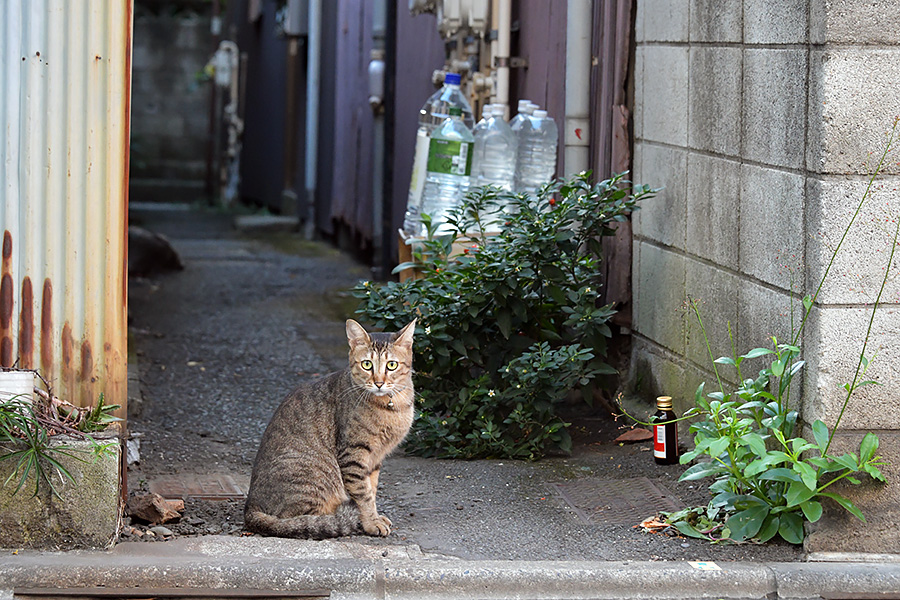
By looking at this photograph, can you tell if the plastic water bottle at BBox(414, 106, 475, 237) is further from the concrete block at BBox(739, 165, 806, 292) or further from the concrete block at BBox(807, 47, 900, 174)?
the concrete block at BBox(807, 47, 900, 174)

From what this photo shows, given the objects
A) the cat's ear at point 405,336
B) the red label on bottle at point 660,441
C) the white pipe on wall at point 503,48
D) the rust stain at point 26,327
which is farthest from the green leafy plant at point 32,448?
the white pipe on wall at point 503,48

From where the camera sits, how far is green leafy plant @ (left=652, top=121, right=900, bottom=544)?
12.2 ft

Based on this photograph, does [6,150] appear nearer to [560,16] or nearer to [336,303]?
[560,16]

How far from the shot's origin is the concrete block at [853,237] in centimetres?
372

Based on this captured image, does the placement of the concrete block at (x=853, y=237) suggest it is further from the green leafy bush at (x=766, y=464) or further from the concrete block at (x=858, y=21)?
the concrete block at (x=858, y=21)

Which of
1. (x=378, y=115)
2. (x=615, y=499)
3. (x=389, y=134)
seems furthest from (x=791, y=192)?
(x=378, y=115)

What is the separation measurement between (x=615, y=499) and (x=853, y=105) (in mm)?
1757

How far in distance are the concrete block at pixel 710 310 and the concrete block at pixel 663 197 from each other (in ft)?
0.77

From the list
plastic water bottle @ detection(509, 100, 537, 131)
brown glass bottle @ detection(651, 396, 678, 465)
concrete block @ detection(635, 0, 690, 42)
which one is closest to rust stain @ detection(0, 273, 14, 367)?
brown glass bottle @ detection(651, 396, 678, 465)

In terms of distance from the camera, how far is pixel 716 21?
4547mm

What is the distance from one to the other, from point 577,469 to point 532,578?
54.2 inches

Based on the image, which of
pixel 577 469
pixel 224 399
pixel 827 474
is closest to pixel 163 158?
pixel 224 399

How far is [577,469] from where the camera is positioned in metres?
4.96

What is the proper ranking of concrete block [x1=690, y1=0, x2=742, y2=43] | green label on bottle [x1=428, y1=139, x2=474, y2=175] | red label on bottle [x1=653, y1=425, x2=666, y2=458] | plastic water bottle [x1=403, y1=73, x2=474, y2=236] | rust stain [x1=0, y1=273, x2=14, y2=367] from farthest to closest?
plastic water bottle [x1=403, y1=73, x2=474, y2=236] < green label on bottle [x1=428, y1=139, x2=474, y2=175] < red label on bottle [x1=653, y1=425, x2=666, y2=458] < concrete block [x1=690, y1=0, x2=742, y2=43] < rust stain [x1=0, y1=273, x2=14, y2=367]
